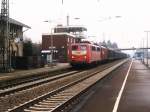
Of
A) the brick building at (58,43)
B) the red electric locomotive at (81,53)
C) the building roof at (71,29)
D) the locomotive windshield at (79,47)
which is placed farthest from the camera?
the building roof at (71,29)

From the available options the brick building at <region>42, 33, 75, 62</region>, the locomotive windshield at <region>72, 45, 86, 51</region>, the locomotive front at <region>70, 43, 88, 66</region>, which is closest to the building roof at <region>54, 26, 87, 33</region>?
the brick building at <region>42, 33, 75, 62</region>

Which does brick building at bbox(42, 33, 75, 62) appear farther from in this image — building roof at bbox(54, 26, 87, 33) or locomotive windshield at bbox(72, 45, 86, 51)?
locomotive windshield at bbox(72, 45, 86, 51)

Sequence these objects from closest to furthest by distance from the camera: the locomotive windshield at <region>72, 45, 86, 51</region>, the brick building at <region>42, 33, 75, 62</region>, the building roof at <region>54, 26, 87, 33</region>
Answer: the locomotive windshield at <region>72, 45, 86, 51</region>, the brick building at <region>42, 33, 75, 62</region>, the building roof at <region>54, 26, 87, 33</region>

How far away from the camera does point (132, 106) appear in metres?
16.1

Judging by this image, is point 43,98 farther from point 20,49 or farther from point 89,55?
point 20,49

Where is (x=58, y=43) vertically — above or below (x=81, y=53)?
above

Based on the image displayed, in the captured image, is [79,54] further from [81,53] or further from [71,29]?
[71,29]

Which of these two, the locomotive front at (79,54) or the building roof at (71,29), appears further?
the building roof at (71,29)

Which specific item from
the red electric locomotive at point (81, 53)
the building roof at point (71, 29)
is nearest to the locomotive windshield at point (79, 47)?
the red electric locomotive at point (81, 53)

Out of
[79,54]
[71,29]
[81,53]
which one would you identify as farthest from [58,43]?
[81,53]

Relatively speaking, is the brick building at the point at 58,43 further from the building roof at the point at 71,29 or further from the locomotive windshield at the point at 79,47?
the locomotive windshield at the point at 79,47

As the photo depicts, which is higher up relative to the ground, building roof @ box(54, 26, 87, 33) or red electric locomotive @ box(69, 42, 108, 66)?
building roof @ box(54, 26, 87, 33)

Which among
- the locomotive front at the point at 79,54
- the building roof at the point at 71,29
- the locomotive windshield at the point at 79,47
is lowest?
the locomotive front at the point at 79,54

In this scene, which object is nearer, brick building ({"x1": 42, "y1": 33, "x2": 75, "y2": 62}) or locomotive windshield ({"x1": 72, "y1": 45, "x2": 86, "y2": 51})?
locomotive windshield ({"x1": 72, "y1": 45, "x2": 86, "y2": 51})
